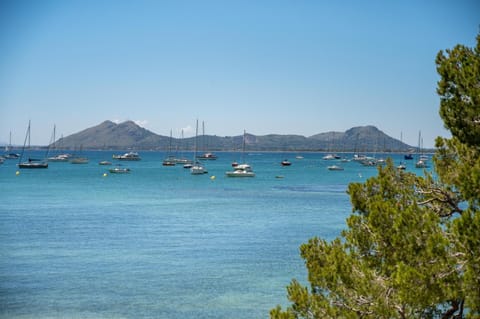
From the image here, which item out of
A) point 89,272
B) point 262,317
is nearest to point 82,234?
point 89,272

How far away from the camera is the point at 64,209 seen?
182 ft

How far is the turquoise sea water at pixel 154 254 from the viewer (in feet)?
77.1

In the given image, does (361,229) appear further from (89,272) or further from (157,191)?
(157,191)

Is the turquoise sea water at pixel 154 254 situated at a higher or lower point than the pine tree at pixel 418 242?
lower

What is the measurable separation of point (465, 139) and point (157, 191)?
68956 millimetres

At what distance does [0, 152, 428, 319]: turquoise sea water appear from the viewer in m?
23.5

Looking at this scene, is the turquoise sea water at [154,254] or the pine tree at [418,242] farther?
the turquoise sea water at [154,254]

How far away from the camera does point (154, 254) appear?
109 ft

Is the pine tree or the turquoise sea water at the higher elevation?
the pine tree

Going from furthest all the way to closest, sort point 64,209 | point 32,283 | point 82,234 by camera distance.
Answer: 1. point 64,209
2. point 82,234
3. point 32,283

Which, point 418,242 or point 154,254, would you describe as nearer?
point 418,242

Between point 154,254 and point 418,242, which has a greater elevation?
point 418,242

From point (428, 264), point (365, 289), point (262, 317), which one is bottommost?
point (262, 317)

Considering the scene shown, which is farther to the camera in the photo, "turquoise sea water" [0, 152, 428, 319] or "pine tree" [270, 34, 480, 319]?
"turquoise sea water" [0, 152, 428, 319]
